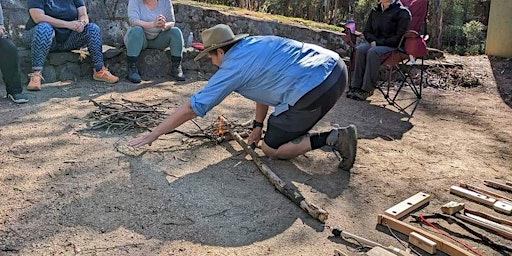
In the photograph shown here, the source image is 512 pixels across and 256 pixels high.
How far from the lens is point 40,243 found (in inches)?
90.9

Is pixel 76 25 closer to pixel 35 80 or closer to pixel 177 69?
pixel 35 80

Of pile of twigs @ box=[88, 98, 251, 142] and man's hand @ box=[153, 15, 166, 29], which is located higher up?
man's hand @ box=[153, 15, 166, 29]

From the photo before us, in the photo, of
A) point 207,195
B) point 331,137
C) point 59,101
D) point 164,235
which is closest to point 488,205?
point 331,137

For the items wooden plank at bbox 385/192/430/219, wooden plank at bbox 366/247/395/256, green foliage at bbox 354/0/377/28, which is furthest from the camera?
green foliage at bbox 354/0/377/28

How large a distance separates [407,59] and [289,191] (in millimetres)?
2985

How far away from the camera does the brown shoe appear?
15.8 feet

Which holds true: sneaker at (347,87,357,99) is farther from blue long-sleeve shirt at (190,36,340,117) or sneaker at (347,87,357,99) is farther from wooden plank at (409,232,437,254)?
wooden plank at (409,232,437,254)

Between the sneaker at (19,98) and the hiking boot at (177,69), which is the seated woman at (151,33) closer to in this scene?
the hiking boot at (177,69)

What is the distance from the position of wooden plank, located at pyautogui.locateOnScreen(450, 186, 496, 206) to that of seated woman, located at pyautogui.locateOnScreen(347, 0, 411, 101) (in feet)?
7.22

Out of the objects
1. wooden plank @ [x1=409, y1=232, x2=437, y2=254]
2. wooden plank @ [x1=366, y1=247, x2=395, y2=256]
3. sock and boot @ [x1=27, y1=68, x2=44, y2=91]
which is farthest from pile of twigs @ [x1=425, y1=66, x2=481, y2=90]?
sock and boot @ [x1=27, y1=68, x2=44, y2=91]

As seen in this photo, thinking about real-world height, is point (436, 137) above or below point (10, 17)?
below

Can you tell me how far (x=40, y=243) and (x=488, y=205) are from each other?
2392mm

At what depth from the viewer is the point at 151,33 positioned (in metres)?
5.52

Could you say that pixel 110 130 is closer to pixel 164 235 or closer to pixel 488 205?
pixel 164 235
